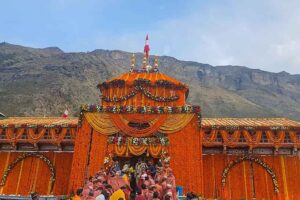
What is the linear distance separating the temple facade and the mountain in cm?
3136

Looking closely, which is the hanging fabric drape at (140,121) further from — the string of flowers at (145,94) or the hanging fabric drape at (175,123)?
the string of flowers at (145,94)

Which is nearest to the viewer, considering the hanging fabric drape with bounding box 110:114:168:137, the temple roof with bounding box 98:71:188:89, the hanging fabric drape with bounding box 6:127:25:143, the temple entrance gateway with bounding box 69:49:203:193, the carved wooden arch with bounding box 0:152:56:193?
the temple entrance gateway with bounding box 69:49:203:193

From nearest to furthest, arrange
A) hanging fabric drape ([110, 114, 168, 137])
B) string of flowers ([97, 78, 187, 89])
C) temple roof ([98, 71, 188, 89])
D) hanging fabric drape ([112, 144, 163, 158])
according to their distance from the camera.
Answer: hanging fabric drape ([112, 144, 163, 158]) → hanging fabric drape ([110, 114, 168, 137]) → string of flowers ([97, 78, 187, 89]) → temple roof ([98, 71, 188, 89])

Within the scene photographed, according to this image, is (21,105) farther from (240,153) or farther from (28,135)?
(240,153)

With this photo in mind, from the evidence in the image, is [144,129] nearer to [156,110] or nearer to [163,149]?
[156,110]

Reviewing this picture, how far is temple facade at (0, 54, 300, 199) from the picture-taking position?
654 inches

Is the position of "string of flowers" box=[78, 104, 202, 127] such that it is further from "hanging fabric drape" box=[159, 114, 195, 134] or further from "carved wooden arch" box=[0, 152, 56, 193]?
"carved wooden arch" box=[0, 152, 56, 193]

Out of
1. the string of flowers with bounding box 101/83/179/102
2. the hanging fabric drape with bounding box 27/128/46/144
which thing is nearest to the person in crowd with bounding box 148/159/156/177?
the string of flowers with bounding box 101/83/179/102

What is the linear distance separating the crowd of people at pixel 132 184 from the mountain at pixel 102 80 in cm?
3754

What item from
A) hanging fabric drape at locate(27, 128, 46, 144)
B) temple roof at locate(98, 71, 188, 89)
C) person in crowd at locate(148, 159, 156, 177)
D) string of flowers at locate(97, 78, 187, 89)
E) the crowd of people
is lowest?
the crowd of people

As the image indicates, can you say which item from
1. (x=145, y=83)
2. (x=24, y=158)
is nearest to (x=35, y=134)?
(x=24, y=158)

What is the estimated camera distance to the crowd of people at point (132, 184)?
9.61 metres

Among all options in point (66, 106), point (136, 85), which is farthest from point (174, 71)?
point (136, 85)

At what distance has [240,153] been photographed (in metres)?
18.0
